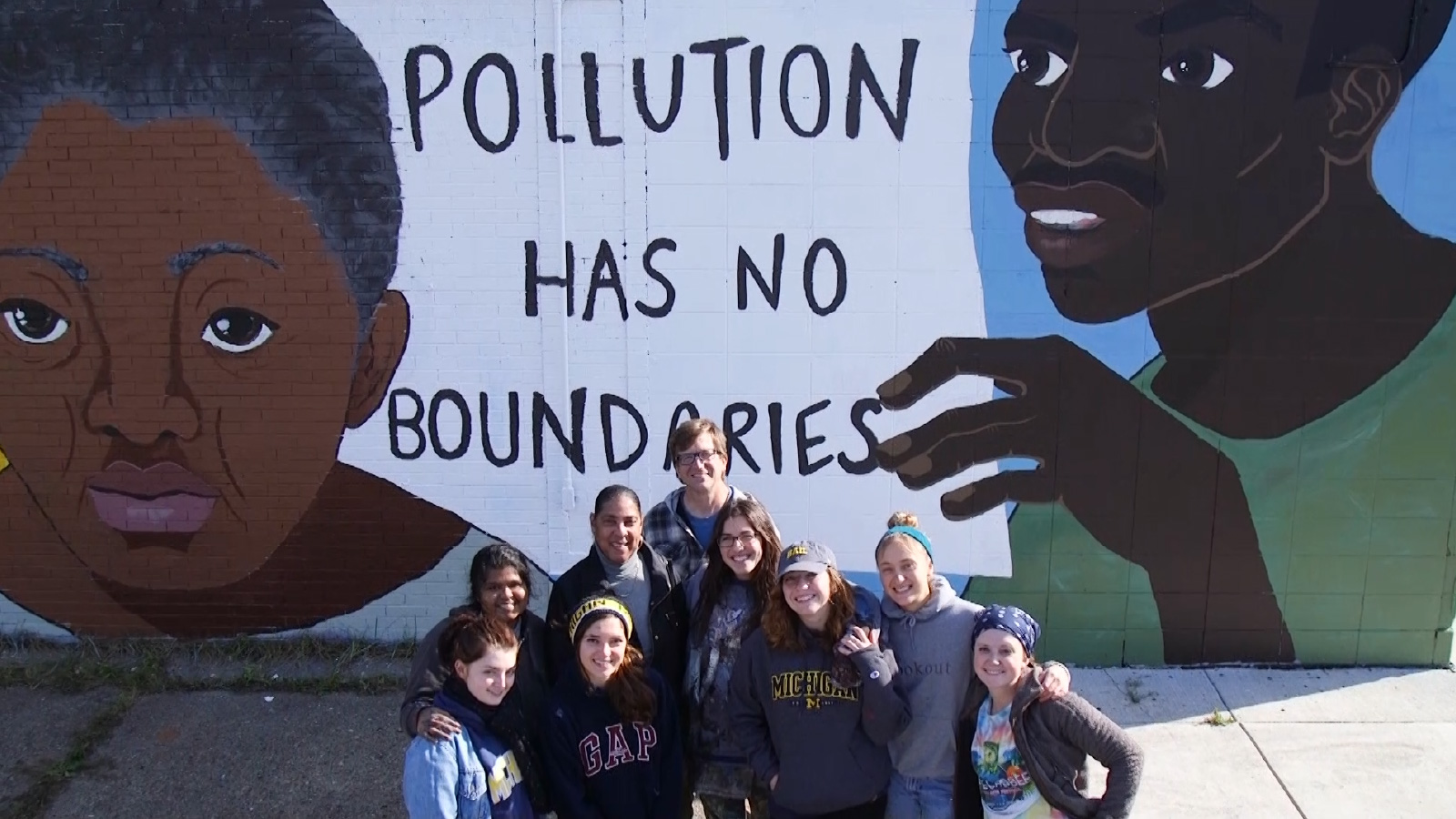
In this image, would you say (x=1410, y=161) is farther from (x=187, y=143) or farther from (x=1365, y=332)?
(x=187, y=143)

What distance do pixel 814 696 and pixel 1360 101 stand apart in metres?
3.76

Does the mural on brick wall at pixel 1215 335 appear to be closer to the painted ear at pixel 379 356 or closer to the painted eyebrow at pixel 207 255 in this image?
the painted ear at pixel 379 356

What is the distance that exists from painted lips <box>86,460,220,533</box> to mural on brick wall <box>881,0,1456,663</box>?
3.32m

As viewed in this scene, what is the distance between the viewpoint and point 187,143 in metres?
4.76

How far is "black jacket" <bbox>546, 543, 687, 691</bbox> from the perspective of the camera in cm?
309

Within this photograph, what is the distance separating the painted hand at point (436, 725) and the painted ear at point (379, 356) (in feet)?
8.07

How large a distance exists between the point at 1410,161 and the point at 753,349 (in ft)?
9.95

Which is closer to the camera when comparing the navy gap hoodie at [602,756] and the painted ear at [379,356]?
the navy gap hoodie at [602,756]

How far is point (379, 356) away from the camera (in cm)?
488

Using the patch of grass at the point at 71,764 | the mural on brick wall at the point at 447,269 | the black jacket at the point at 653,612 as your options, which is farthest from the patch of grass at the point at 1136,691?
the patch of grass at the point at 71,764

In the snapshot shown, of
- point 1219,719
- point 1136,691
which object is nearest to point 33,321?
point 1136,691

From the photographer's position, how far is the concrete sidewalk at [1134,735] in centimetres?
394

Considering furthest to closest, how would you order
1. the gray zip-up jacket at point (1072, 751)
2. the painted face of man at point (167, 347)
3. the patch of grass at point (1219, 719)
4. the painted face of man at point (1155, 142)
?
the painted face of man at point (167, 347) → the painted face of man at point (1155, 142) → the patch of grass at point (1219, 719) → the gray zip-up jacket at point (1072, 751)

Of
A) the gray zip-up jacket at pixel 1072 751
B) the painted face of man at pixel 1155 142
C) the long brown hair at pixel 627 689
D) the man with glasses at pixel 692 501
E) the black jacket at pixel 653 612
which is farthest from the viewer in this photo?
the painted face of man at pixel 1155 142
